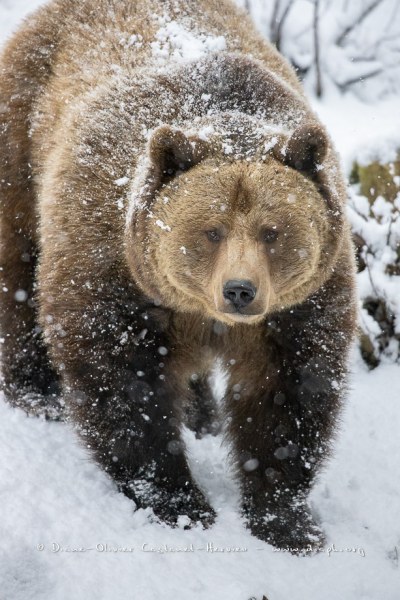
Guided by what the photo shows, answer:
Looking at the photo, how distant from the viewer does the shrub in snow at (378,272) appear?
7.22 meters

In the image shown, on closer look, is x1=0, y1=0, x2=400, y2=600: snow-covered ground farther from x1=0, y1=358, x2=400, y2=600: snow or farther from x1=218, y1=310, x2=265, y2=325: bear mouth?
x1=218, y1=310, x2=265, y2=325: bear mouth

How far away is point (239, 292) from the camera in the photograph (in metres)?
3.84

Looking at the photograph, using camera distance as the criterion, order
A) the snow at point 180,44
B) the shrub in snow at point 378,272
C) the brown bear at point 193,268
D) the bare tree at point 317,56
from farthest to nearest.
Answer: the bare tree at point 317,56 → the shrub in snow at point 378,272 → the snow at point 180,44 → the brown bear at point 193,268

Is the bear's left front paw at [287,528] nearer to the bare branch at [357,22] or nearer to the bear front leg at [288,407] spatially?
the bear front leg at [288,407]

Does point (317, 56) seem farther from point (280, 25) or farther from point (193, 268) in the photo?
point (193, 268)

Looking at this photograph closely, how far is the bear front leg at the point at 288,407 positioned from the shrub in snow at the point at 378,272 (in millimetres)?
2494

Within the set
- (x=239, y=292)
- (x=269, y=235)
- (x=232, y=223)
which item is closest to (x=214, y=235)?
(x=232, y=223)

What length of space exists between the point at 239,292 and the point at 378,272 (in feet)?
12.2

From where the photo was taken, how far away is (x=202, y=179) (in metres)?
4.20

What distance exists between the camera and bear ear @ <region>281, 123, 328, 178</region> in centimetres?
417

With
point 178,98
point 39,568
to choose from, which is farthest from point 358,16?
point 39,568

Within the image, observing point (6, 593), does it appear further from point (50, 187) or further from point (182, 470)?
point (50, 187)

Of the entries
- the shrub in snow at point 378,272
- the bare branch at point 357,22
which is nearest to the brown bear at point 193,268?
the shrub in snow at point 378,272

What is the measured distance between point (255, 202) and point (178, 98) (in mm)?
1025
